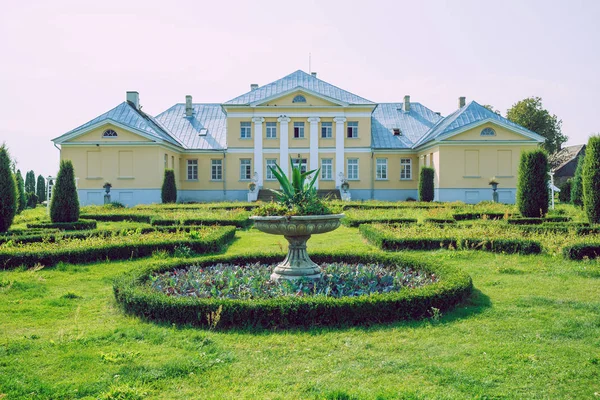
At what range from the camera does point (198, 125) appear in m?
38.7

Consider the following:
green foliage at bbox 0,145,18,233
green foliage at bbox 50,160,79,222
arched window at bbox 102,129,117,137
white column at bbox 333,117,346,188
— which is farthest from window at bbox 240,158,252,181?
green foliage at bbox 0,145,18,233

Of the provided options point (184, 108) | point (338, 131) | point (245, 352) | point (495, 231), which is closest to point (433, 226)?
point (495, 231)

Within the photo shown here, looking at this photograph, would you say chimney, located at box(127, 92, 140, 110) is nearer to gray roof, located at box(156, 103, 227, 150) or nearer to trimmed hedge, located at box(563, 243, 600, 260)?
gray roof, located at box(156, 103, 227, 150)

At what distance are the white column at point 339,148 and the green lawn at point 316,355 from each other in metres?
28.8

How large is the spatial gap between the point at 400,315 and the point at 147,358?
3065 millimetres

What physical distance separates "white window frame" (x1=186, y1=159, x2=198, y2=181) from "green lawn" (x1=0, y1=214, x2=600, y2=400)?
29586 millimetres

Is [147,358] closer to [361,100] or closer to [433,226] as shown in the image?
[433,226]

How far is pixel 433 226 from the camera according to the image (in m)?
15.4

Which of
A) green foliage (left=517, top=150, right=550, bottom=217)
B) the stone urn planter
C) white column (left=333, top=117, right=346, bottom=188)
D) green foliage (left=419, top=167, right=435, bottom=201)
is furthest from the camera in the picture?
white column (left=333, top=117, right=346, bottom=188)

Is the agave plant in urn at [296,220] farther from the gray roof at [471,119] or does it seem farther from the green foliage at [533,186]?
the gray roof at [471,119]

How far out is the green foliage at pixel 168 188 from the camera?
100 ft

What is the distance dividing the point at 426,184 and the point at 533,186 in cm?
1238

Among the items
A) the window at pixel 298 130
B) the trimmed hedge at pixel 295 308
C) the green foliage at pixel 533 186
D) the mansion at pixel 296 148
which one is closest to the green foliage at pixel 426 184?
the mansion at pixel 296 148

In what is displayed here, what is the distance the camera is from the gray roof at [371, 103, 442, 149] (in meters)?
37.2
